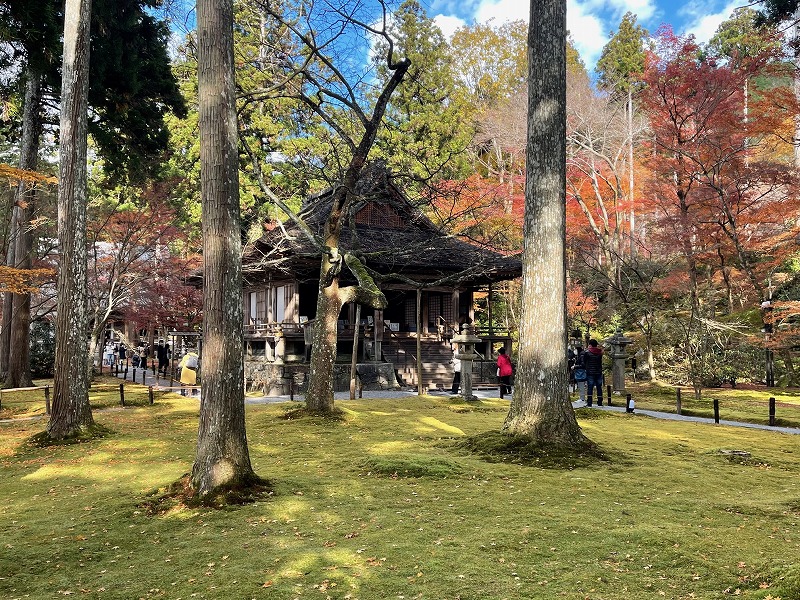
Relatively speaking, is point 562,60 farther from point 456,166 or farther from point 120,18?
point 456,166

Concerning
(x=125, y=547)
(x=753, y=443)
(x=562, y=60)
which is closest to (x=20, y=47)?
(x=562, y=60)

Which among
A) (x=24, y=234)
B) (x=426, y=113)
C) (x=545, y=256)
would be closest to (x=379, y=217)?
(x=426, y=113)

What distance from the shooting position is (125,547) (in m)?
4.81

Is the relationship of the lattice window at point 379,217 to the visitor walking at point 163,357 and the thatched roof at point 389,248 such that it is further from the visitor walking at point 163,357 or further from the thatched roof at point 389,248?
the visitor walking at point 163,357

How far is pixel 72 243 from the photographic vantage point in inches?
399

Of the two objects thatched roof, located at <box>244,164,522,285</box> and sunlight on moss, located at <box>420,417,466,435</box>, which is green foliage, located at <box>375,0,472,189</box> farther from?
sunlight on moss, located at <box>420,417,466,435</box>

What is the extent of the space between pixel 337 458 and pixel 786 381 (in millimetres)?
17068

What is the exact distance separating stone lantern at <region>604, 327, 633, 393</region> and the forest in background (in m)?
1.96

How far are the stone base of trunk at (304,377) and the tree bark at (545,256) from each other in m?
12.1

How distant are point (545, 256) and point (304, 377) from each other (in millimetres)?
13468

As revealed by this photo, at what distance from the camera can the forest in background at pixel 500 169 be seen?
54.6 feet

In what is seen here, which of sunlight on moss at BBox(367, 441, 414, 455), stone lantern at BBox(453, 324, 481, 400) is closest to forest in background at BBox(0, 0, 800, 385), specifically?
stone lantern at BBox(453, 324, 481, 400)

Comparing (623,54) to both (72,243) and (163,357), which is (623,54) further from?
(72,243)

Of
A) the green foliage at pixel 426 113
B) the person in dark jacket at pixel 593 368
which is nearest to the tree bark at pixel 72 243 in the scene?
the person in dark jacket at pixel 593 368
